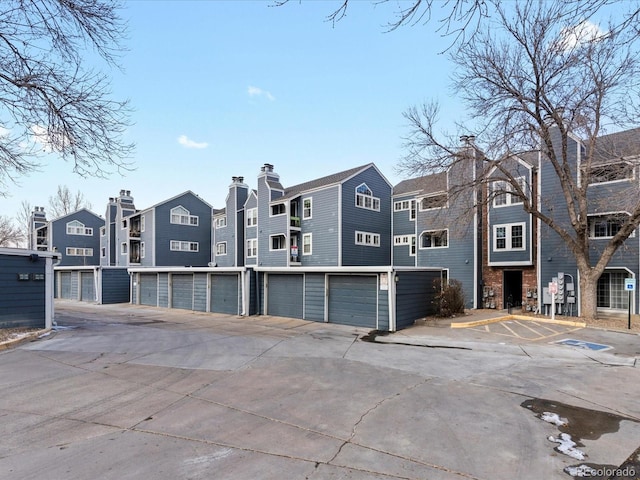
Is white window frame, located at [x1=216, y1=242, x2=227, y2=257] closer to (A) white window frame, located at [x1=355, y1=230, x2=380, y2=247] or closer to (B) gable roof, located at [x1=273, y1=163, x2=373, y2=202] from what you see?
(B) gable roof, located at [x1=273, y1=163, x2=373, y2=202]

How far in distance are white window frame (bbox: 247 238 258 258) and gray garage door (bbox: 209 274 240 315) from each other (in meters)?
9.13

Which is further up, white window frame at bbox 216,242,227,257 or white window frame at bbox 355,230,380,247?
white window frame at bbox 355,230,380,247

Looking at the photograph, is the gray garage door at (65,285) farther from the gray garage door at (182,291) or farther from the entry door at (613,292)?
the entry door at (613,292)

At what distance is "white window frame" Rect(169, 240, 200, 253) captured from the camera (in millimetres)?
36750

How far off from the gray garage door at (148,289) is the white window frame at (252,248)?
788cm

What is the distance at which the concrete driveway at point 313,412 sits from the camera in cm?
398

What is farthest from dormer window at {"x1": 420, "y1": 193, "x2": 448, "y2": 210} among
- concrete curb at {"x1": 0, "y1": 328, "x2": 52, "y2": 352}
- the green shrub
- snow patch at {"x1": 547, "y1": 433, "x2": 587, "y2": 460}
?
concrete curb at {"x1": 0, "y1": 328, "x2": 52, "y2": 352}

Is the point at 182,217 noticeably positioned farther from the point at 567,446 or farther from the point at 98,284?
the point at 567,446

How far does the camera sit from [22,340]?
37.3 feet

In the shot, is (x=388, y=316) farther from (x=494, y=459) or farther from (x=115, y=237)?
(x=115, y=237)

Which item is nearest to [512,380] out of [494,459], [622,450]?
[622,450]

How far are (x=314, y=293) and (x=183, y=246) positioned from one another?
2387 centimetres

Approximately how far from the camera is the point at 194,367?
8367mm

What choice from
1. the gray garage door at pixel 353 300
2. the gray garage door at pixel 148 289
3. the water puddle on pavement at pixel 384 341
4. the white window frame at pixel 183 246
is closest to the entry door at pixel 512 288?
the gray garage door at pixel 353 300
